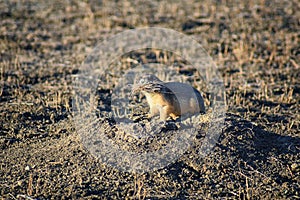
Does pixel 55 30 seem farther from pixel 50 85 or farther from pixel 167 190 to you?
pixel 167 190

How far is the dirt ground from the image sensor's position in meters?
5.34

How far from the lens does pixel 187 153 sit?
18.9ft

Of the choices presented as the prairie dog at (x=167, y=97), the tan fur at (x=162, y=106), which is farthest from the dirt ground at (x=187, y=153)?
the tan fur at (x=162, y=106)

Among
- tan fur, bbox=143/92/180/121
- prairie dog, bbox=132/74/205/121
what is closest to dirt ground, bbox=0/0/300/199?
prairie dog, bbox=132/74/205/121

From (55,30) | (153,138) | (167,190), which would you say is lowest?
(167,190)

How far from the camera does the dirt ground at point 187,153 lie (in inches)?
210

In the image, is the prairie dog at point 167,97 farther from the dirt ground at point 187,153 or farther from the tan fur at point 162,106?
the dirt ground at point 187,153

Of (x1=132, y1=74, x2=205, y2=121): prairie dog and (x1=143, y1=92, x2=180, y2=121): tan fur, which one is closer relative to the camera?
(x1=132, y1=74, x2=205, y2=121): prairie dog

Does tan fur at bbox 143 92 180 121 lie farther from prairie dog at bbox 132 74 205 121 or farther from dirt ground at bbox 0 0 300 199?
dirt ground at bbox 0 0 300 199

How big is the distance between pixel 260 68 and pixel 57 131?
185 inches

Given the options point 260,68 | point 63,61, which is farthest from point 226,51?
point 63,61

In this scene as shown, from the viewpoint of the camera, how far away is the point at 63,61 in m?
9.81

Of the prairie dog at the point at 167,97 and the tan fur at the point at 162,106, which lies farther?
the tan fur at the point at 162,106

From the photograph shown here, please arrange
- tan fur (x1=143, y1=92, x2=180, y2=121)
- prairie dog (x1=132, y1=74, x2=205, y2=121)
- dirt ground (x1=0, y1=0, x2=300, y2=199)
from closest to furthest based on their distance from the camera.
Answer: dirt ground (x1=0, y1=0, x2=300, y2=199) → prairie dog (x1=132, y1=74, x2=205, y2=121) → tan fur (x1=143, y1=92, x2=180, y2=121)
